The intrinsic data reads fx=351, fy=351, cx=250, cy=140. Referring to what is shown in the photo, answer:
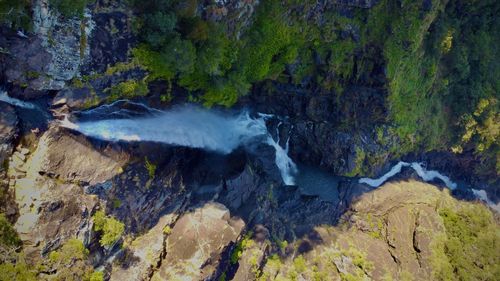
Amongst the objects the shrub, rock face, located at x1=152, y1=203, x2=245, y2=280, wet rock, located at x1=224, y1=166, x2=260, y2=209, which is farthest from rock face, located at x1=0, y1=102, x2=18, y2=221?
wet rock, located at x1=224, y1=166, x2=260, y2=209

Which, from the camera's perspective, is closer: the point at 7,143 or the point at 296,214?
the point at 7,143

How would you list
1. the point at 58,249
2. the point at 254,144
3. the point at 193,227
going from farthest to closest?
1. the point at 254,144
2. the point at 193,227
3. the point at 58,249

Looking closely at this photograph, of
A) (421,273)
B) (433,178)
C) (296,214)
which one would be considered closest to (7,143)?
(296,214)

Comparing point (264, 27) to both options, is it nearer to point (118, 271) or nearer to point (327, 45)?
point (327, 45)

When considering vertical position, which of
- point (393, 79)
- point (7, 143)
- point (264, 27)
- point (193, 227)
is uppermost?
point (264, 27)

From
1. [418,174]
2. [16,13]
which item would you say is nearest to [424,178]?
[418,174]

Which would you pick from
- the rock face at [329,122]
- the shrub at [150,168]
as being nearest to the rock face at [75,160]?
the shrub at [150,168]

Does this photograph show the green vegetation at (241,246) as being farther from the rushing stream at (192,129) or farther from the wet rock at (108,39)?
the wet rock at (108,39)
